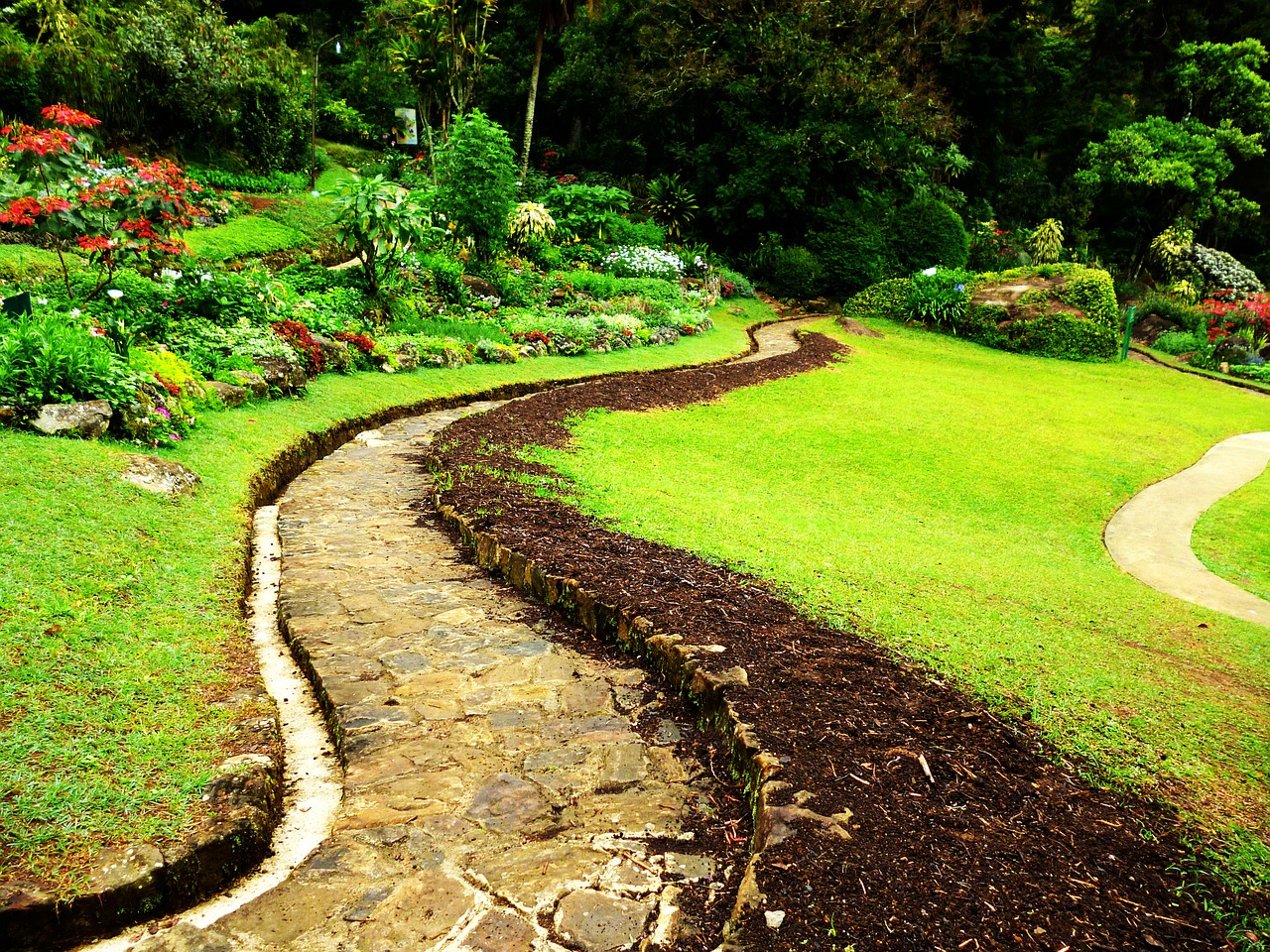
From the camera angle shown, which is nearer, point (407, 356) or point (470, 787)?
point (470, 787)

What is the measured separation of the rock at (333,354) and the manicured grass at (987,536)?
10.8 feet

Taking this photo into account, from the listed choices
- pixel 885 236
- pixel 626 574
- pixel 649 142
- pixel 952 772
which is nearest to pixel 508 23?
pixel 649 142

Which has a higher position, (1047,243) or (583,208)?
(1047,243)

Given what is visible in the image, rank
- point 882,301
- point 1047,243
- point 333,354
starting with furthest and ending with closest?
1. point 1047,243
2. point 882,301
3. point 333,354

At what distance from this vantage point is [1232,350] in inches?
691

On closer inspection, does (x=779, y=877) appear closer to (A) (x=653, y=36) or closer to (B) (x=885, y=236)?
(B) (x=885, y=236)

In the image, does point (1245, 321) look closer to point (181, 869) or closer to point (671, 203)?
point (671, 203)

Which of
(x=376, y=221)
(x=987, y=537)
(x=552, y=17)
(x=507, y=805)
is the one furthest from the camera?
(x=552, y=17)

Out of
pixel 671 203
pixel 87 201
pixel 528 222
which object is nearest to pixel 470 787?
pixel 87 201

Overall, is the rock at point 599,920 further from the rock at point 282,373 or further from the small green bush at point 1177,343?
the small green bush at point 1177,343

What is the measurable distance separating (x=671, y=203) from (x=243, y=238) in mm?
13036

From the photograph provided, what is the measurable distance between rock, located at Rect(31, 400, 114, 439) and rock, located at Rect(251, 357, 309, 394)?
98.7 inches

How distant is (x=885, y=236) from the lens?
863 inches

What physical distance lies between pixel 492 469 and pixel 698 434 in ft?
9.58
